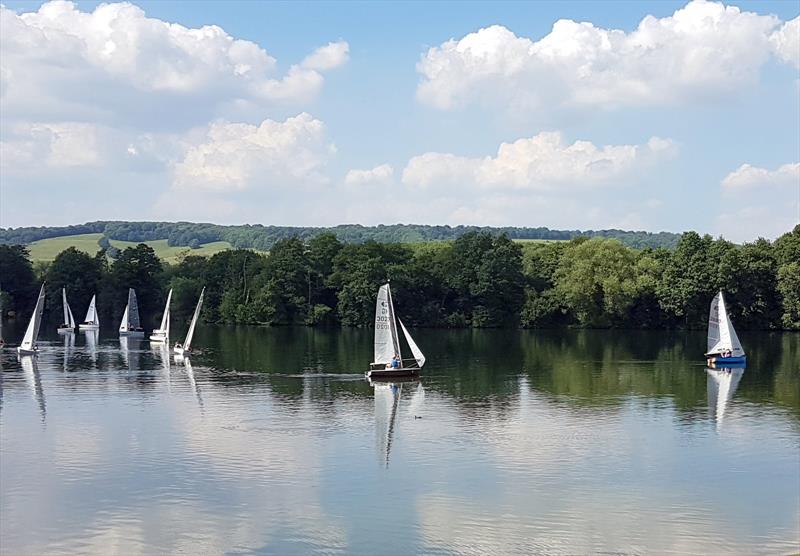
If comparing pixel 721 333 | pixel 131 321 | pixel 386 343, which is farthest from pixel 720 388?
pixel 131 321

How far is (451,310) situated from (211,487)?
9940 cm

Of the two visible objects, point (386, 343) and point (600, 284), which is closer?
point (386, 343)

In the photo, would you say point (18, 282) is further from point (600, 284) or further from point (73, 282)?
point (600, 284)

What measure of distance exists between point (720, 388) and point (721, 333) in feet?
45.6

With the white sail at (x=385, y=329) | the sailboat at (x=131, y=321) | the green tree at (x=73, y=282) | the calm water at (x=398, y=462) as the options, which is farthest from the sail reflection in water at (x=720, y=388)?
the green tree at (x=73, y=282)

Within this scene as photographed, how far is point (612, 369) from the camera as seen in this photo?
2751 inches

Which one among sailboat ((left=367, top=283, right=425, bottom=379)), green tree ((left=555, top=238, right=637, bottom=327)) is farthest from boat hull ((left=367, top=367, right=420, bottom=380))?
green tree ((left=555, top=238, right=637, bottom=327))

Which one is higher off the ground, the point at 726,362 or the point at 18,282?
the point at 18,282

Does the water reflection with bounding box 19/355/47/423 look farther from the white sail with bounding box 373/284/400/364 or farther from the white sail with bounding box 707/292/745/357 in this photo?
the white sail with bounding box 707/292/745/357

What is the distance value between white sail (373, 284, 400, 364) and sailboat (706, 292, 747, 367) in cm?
2446

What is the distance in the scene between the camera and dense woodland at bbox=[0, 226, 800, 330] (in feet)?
379

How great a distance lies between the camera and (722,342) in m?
71.0

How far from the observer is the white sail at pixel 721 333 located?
70188 millimetres

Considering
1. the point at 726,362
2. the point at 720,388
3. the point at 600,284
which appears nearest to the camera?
the point at 720,388
